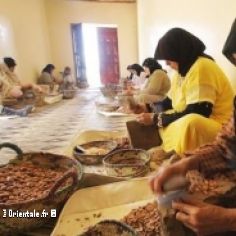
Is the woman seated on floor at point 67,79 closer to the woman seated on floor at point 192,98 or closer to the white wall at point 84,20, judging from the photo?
the white wall at point 84,20

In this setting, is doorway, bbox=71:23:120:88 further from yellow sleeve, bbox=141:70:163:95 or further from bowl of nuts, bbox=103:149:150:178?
bowl of nuts, bbox=103:149:150:178

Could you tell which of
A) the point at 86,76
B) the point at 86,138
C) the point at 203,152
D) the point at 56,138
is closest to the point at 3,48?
the point at 86,76

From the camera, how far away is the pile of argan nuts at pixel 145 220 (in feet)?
3.75

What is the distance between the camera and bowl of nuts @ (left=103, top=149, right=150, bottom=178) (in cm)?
168

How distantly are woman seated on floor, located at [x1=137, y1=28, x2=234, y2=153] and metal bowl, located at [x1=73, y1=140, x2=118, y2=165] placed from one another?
0.29 meters

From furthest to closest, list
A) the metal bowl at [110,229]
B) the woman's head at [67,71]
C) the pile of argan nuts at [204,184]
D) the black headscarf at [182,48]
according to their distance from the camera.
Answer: the woman's head at [67,71] → the black headscarf at [182,48] → the metal bowl at [110,229] → the pile of argan nuts at [204,184]

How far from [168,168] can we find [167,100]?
4.84 ft

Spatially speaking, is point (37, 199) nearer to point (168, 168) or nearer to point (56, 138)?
point (168, 168)

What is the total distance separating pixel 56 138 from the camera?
3.14m

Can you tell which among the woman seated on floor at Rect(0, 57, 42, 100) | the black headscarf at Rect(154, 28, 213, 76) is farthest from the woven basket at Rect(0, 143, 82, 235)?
the woman seated on floor at Rect(0, 57, 42, 100)

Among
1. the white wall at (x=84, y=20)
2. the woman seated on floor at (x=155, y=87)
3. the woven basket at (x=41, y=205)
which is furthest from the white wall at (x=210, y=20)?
the white wall at (x=84, y=20)

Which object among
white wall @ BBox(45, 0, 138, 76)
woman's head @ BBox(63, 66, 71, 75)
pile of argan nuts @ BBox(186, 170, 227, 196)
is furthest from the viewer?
white wall @ BBox(45, 0, 138, 76)

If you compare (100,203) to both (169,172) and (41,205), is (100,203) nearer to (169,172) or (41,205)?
(41,205)

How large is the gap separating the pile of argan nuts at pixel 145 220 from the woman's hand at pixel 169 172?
7.2 inches
